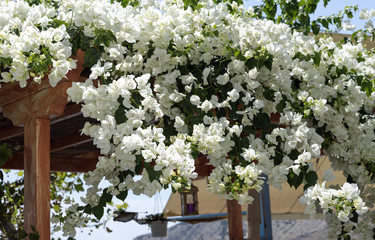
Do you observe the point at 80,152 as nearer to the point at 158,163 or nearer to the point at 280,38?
the point at 280,38

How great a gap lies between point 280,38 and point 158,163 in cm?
139

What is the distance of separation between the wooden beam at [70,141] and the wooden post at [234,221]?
228 centimetres

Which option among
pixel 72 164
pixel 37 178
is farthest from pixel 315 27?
pixel 72 164

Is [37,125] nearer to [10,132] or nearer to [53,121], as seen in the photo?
[53,121]

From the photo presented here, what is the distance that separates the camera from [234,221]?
759cm

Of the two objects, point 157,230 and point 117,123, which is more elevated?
point 117,123

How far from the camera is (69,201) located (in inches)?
130

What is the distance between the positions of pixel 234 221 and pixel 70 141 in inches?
101

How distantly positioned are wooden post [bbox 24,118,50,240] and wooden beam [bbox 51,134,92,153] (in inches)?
86.5

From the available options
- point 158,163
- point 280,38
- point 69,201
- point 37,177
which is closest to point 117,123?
point 158,163

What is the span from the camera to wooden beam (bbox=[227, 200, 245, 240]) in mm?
7551

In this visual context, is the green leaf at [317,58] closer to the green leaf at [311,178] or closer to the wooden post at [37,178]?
the green leaf at [311,178]

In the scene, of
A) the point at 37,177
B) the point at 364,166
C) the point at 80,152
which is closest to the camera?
the point at 37,177

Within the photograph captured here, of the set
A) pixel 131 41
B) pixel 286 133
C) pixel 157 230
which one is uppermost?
pixel 131 41
